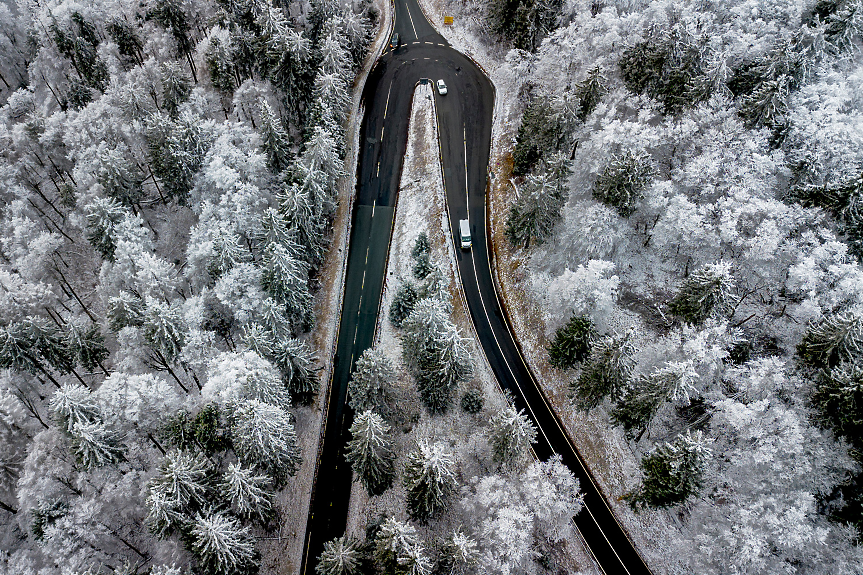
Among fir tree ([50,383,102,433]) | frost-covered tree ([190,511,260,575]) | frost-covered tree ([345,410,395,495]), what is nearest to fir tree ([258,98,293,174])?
fir tree ([50,383,102,433])

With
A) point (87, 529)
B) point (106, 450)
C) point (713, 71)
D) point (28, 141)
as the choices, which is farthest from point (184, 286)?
point (713, 71)

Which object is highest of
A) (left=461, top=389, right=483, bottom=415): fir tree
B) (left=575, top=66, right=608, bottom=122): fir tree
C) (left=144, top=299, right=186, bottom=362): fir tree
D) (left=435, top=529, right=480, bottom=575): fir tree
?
(left=575, top=66, right=608, bottom=122): fir tree

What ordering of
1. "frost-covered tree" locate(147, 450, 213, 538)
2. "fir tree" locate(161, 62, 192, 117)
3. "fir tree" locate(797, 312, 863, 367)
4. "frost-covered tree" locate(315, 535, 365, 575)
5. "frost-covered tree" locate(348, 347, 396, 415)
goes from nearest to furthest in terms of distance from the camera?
"fir tree" locate(797, 312, 863, 367) < "frost-covered tree" locate(315, 535, 365, 575) < "frost-covered tree" locate(147, 450, 213, 538) < "frost-covered tree" locate(348, 347, 396, 415) < "fir tree" locate(161, 62, 192, 117)

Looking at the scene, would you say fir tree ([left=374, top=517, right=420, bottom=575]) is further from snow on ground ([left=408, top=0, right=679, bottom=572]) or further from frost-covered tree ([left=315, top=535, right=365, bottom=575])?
snow on ground ([left=408, top=0, right=679, bottom=572])

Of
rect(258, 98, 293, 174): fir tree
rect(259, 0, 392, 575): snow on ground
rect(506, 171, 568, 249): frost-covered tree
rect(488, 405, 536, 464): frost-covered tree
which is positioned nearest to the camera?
rect(488, 405, 536, 464): frost-covered tree

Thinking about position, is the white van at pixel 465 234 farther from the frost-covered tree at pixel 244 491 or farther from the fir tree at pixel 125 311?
the fir tree at pixel 125 311

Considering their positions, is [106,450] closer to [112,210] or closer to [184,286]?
[184,286]

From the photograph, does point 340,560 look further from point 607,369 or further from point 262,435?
point 607,369
